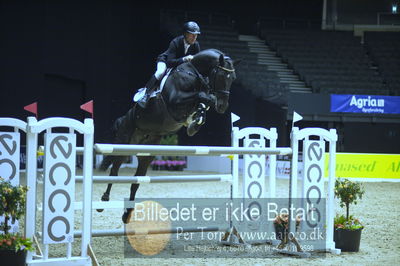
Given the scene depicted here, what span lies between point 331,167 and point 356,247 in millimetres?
748

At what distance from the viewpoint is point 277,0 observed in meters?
20.4

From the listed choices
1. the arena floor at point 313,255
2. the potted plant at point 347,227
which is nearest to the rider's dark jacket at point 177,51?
the arena floor at point 313,255

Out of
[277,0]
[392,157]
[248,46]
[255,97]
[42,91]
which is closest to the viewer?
[392,157]

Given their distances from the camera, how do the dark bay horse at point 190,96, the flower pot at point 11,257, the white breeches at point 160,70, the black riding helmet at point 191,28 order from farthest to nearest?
the white breeches at point 160,70 → the black riding helmet at point 191,28 → the dark bay horse at point 190,96 → the flower pot at point 11,257

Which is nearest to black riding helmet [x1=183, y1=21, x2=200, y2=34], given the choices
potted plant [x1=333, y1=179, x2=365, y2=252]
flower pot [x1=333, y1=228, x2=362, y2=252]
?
potted plant [x1=333, y1=179, x2=365, y2=252]

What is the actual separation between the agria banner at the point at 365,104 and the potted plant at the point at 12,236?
13.0 metres

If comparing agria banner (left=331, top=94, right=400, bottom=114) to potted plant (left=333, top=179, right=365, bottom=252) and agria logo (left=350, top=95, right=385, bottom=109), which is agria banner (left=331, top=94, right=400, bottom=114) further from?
potted plant (left=333, top=179, right=365, bottom=252)

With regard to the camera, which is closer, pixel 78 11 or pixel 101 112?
pixel 78 11

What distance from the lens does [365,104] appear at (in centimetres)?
1603

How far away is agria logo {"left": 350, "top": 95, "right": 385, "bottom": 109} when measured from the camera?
52.3 ft

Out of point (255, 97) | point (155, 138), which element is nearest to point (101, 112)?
point (255, 97)

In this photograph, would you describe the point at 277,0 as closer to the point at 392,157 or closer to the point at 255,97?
the point at 255,97

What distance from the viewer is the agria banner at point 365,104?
52.0 feet

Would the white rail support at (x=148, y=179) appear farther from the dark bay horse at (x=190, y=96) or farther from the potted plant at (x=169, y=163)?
the potted plant at (x=169, y=163)
